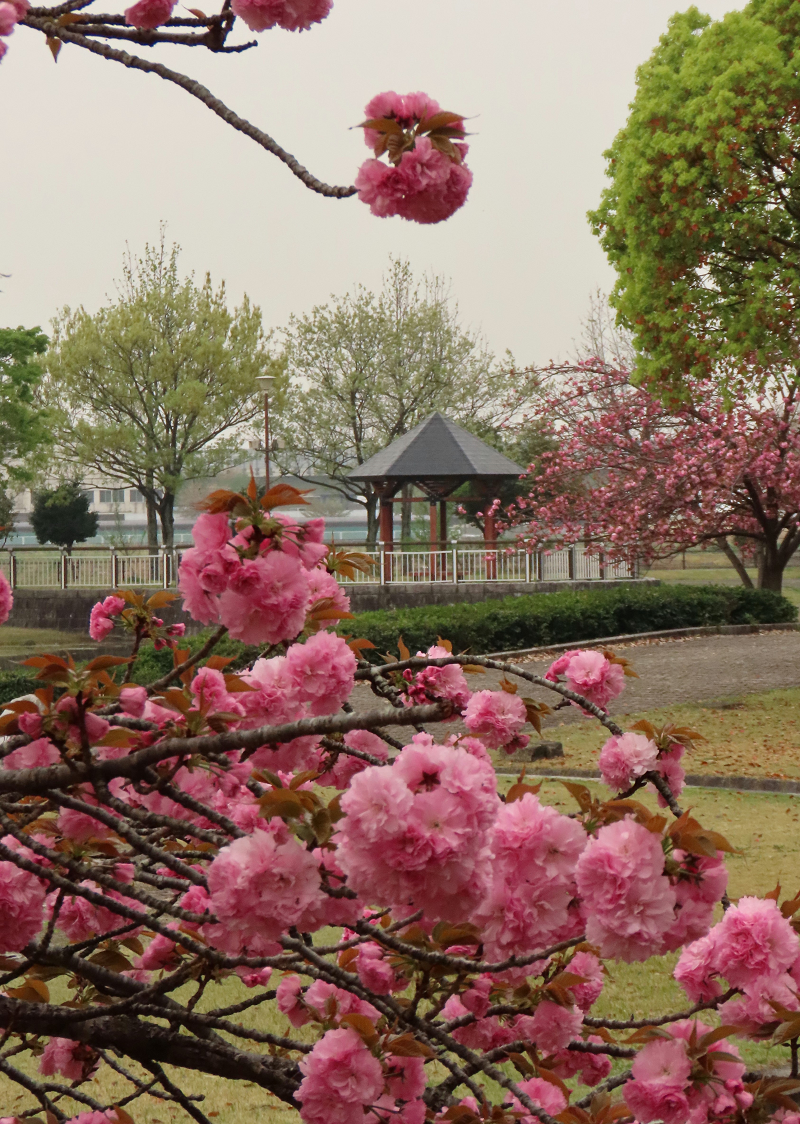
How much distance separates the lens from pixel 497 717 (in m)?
2.69

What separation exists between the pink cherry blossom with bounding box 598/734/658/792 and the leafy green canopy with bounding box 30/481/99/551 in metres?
36.3

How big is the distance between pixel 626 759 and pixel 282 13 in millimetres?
1536

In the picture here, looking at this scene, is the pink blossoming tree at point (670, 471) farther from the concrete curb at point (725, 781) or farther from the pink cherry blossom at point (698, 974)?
the pink cherry blossom at point (698, 974)

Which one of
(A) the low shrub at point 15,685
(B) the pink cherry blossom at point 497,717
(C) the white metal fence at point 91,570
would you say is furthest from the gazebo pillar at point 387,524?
(B) the pink cherry blossom at point 497,717

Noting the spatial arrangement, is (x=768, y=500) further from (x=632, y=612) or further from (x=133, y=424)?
(x=133, y=424)

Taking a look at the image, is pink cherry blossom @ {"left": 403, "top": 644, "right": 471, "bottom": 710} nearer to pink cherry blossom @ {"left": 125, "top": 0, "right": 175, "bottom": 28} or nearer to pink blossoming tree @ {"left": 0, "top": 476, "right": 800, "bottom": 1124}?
pink blossoming tree @ {"left": 0, "top": 476, "right": 800, "bottom": 1124}

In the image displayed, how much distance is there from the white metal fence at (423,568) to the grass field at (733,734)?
406 inches

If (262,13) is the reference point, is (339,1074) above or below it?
below

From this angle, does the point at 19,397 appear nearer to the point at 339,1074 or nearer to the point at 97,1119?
the point at 97,1119

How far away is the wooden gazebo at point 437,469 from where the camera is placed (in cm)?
2498

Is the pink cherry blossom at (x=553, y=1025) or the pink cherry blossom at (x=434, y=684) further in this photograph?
the pink cherry blossom at (x=434, y=684)

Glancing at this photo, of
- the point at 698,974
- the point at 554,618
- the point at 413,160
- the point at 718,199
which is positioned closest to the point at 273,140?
the point at 413,160

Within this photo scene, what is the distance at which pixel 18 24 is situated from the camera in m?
2.04

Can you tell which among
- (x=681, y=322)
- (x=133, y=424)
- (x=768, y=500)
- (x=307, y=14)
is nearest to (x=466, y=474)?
(x=768, y=500)
